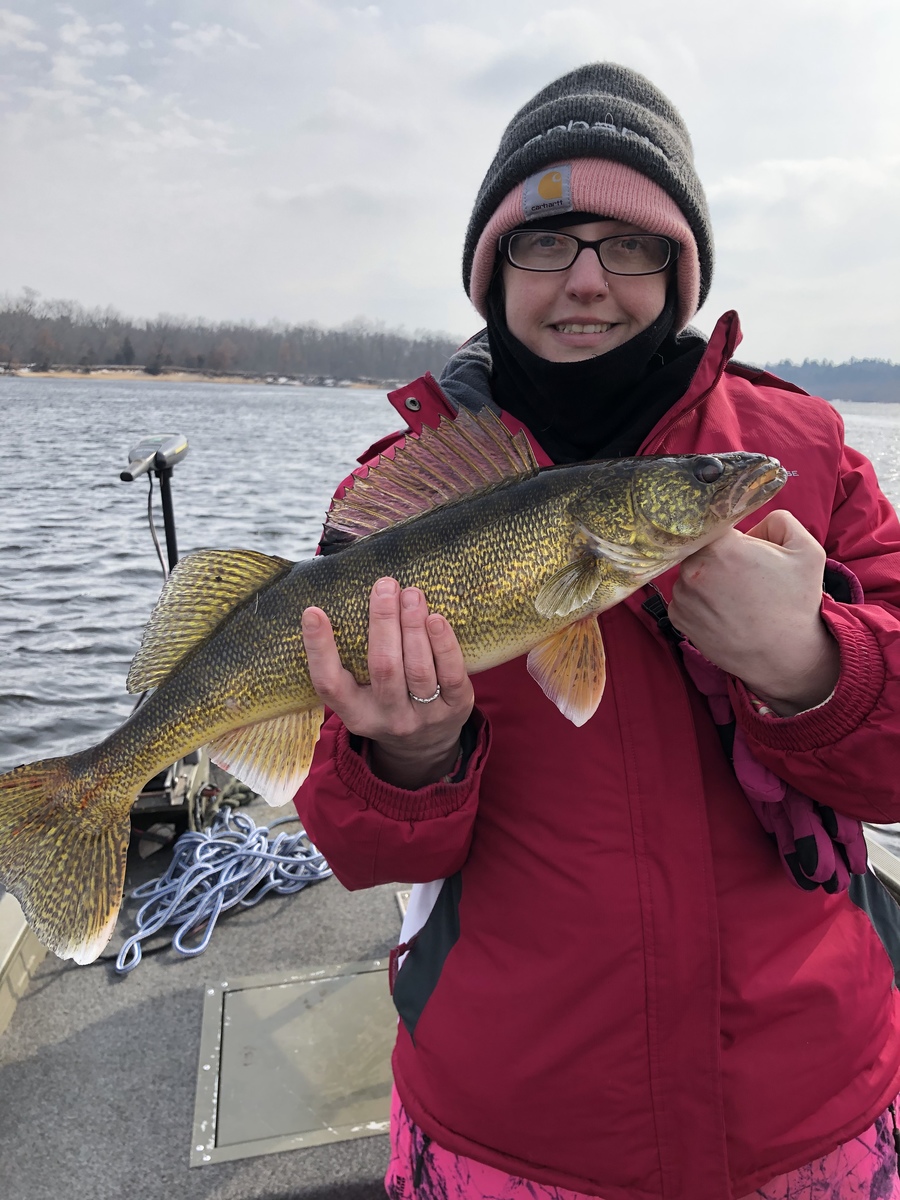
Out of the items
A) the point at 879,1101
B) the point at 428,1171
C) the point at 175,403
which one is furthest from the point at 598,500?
the point at 175,403

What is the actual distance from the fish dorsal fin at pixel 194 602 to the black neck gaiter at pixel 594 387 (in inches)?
38.9

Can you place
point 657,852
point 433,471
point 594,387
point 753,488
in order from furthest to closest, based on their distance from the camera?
point 594,387 → point 433,471 → point 753,488 → point 657,852

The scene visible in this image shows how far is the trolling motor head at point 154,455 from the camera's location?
197 inches

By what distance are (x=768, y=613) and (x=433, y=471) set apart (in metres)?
1.05

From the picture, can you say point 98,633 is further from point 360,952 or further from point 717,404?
point 717,404

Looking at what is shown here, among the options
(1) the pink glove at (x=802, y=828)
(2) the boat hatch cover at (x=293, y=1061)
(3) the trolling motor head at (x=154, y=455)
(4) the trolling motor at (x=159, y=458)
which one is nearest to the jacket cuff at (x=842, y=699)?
(1) the pink glove at (x=802, y=828)

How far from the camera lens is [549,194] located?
2445 mm

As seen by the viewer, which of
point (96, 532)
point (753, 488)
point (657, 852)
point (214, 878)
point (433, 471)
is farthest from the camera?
point (96, 532)

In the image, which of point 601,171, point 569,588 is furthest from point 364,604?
point 601,171

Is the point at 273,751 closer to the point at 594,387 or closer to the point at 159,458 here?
the point at 594,387

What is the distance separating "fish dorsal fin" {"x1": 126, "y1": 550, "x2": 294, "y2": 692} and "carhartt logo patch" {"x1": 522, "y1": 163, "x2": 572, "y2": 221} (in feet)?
4.36

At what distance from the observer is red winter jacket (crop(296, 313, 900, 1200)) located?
6.21 ft

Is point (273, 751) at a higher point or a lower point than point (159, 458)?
lower

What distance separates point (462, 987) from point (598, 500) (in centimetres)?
136
